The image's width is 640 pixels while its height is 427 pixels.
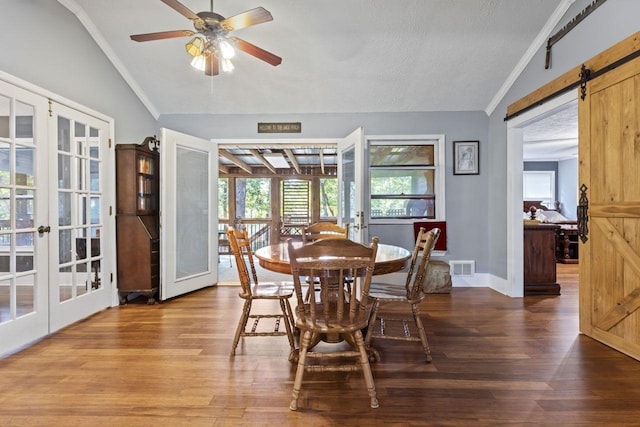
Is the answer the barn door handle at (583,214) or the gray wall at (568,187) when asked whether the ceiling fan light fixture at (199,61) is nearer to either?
the barn door handle at (583,214)

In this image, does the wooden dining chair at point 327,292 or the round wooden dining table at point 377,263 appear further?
the round wooden dining table at point 377,263

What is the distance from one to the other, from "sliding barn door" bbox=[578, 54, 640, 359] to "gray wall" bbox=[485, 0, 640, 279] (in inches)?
13.5

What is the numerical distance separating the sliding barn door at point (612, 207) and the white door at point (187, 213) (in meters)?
4.01

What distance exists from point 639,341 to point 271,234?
25.1ft

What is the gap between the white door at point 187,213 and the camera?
3.76 meters

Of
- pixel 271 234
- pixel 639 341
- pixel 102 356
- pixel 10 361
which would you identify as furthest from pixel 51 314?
pixel 271 234

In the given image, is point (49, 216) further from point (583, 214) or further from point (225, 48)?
point (583, 214)

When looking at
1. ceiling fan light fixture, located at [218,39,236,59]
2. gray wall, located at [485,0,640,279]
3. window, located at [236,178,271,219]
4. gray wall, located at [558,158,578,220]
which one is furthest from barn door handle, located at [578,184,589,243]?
window, located at [236,178,271,219]

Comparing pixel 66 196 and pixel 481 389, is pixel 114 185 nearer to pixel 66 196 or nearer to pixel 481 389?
pixel 66 196

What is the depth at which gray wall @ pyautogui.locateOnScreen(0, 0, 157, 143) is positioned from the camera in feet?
8.30

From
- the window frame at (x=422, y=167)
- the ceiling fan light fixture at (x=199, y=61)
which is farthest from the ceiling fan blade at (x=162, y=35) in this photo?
the window frame at (x=422, y=167)

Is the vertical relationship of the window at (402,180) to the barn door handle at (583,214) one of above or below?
above

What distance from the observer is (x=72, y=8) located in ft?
9.91

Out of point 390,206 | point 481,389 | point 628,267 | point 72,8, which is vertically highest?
point 72,8
